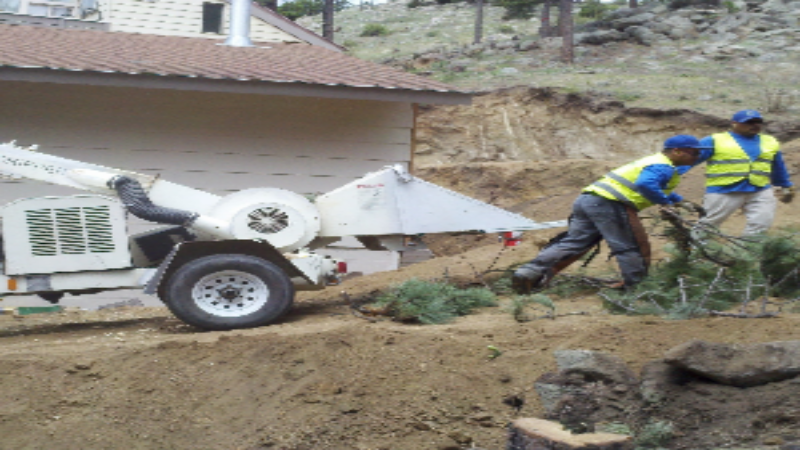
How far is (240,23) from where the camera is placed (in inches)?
540

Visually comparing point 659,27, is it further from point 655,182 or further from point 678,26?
point 655,182

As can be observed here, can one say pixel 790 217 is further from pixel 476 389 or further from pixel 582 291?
pixel 476 389

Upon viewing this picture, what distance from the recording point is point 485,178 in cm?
1500

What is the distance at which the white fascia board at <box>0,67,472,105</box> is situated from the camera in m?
9.60

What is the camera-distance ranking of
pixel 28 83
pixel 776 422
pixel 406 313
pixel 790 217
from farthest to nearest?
pixel 790 217
pixel 28 83
pixel 406 313
pixel 776 422

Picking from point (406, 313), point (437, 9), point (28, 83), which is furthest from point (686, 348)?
point (437, 9)

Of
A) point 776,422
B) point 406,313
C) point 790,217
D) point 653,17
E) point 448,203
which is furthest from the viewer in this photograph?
point 653,17

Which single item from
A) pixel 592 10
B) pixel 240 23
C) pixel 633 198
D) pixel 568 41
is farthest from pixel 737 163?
pixel 592 10

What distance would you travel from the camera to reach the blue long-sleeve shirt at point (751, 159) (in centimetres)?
870

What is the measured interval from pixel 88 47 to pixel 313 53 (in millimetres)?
3210

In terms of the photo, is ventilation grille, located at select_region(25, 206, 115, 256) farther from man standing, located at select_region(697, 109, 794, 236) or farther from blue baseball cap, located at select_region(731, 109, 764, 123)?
blue baseball cap, located at select_region(731, 109, 764, 123)

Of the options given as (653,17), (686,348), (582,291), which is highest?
(653,17)

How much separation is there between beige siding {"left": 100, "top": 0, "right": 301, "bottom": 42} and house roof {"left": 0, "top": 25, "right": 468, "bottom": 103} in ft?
9.03

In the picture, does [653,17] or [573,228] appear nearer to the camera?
[573,228]
